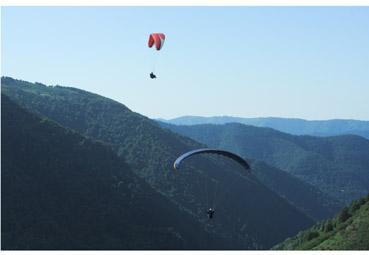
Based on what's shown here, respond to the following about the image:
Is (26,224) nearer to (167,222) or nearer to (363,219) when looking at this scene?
(167,222)

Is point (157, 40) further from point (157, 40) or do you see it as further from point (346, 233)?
point (346, 233)

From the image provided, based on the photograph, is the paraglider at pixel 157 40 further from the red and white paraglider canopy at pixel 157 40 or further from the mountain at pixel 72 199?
the mountain at pixel 72 199

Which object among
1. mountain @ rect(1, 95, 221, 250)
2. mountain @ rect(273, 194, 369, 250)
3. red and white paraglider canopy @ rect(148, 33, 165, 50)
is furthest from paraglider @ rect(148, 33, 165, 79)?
mountain @ rect(1, 95, 221, 250)

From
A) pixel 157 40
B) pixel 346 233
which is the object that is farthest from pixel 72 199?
pixel 157 40

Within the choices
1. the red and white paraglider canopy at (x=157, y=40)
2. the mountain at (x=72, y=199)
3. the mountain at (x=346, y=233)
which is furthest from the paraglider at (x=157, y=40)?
the mountain at (x=72, y=199)

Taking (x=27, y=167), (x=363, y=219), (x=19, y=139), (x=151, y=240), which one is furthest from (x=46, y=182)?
(x=363, y=219)

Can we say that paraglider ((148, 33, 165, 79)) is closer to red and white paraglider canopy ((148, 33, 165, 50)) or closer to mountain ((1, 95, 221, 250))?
red and white paraglider canopy ((148, 33, 165, 50))
